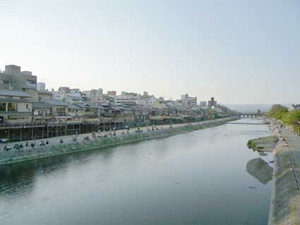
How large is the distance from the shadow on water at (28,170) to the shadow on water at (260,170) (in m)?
13.5

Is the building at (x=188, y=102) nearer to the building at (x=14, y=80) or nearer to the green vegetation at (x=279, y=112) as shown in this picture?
the green vegetation at (x=279, y=112)

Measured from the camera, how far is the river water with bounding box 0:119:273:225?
13.5 metres

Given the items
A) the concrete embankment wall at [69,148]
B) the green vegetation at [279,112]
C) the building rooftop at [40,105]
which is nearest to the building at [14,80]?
the building rooftop at [40,105]

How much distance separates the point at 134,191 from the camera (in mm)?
17453

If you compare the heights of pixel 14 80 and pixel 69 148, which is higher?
pixel 14 80

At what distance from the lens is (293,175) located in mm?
17328

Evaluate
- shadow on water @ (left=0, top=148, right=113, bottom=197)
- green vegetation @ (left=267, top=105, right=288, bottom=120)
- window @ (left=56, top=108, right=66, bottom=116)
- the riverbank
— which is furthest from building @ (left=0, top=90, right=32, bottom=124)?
green vegetation @ (left=267, top=105, right=288, bottom=120)

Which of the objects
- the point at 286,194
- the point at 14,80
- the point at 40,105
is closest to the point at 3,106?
the point at 40,105

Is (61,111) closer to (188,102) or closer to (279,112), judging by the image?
(279,112)

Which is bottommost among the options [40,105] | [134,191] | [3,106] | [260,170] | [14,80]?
[134,191]

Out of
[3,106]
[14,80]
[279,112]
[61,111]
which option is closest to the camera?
[3,106]

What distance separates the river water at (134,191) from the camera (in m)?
13.5

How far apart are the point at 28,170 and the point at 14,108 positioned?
1102 centimetres

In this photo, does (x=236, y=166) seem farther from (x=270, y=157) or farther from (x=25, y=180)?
(x=25, y=180)
